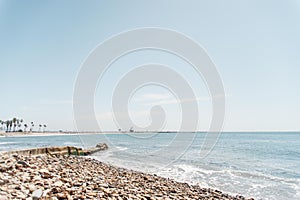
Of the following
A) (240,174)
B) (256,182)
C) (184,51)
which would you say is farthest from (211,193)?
(184,51)

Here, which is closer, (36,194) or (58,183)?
(36,194)

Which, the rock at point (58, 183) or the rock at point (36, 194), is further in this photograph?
the rock at point (58, 183)

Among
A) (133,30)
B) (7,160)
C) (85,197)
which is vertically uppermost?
(133,30)

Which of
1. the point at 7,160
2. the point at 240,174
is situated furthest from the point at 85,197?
the point at 240,174

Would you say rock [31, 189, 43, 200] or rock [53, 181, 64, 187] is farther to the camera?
rock [53, 181, 64, 187]

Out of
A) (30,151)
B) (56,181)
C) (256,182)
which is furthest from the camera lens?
(256,182)

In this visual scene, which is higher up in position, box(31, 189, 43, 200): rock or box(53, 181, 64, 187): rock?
box(31, 189, 43, 200): rock

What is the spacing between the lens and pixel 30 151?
35.4 ft

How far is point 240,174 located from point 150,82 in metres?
8.05

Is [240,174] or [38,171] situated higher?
[38,171]

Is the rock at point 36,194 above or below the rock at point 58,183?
above

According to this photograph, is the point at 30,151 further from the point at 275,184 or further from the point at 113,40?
the point at 275,184

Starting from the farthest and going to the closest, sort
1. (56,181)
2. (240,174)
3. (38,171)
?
(240,174) < (38,171) < (56,181)

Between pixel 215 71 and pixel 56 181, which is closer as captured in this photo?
pixel 56 181
